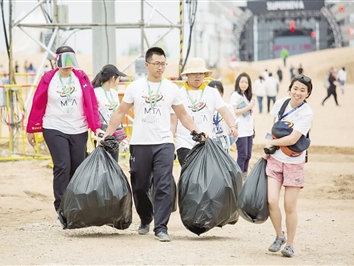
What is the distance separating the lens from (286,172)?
6.83m

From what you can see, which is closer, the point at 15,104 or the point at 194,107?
the point at 194,107

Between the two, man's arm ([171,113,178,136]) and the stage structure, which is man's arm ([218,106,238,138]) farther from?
the stage structure

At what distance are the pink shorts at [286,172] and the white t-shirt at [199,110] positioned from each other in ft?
4.99

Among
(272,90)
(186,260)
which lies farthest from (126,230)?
(272,90)

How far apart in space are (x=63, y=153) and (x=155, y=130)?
1.18 metres

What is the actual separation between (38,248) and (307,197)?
532 centimetres

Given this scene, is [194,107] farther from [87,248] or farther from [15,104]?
[15,104]

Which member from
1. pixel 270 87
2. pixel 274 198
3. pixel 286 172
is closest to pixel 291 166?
pixel 286 172

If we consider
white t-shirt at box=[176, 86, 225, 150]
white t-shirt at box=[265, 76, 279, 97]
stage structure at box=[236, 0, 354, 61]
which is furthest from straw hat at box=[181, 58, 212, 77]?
stage structure at box=[236, 0, 354, 61]

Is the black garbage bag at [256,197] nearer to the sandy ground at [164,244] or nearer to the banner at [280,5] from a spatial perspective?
the sandy ground at [164,244]

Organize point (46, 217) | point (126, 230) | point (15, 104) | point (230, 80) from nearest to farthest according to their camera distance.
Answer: point (126, 230) < point (46, 217) < point (15, 104) < point (230, 80)

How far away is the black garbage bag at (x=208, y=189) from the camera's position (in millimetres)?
7477

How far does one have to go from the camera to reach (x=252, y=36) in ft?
211

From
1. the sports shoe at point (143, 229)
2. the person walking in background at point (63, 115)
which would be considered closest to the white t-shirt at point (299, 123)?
the sports shoe at point (143, 229)
